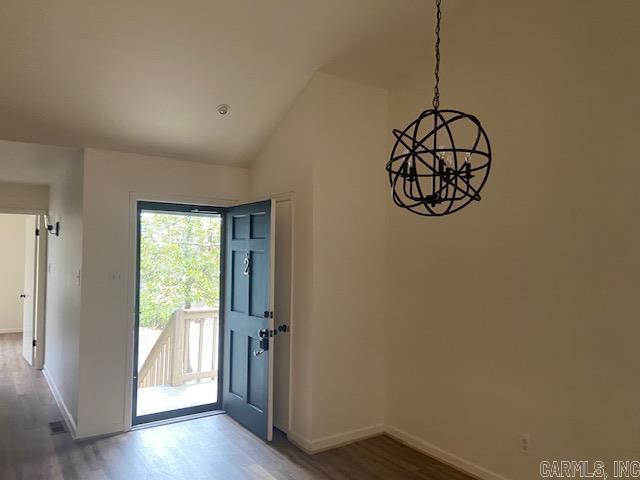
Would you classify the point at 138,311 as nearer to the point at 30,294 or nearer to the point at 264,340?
the point at 264,340

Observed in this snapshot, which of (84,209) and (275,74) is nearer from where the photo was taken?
(275,74)

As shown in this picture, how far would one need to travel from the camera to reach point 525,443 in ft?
9.66

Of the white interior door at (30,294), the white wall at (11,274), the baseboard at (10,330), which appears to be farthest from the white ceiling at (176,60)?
the baseboard at (10,330)

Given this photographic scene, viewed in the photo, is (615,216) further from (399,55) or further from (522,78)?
(399,55)

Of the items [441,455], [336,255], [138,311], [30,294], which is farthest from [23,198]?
[441,455]

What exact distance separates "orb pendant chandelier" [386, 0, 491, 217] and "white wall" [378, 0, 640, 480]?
147 mm

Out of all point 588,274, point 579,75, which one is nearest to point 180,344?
point 588,274

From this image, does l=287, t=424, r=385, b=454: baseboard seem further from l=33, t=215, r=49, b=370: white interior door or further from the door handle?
l=33, t=215, r=49, b=370: white interior door

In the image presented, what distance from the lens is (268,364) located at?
380cm

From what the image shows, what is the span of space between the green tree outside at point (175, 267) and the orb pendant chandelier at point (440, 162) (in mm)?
3643

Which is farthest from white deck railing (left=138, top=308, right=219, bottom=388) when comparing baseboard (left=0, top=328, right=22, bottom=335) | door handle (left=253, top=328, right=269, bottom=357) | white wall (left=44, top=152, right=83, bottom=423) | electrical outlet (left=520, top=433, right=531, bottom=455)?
baseboard (left=0, top=328, right=22, bottom=335)

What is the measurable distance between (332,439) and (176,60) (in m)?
3.16

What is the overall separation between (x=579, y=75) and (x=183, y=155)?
325cm

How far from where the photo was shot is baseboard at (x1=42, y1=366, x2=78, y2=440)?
12.9 ft
